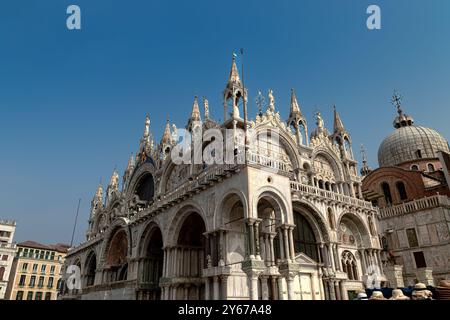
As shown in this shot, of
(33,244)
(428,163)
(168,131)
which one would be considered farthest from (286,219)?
(33,244)

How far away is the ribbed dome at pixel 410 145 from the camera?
44.8 m

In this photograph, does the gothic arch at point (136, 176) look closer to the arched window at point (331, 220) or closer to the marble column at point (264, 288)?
the arched window at point (331, 220)

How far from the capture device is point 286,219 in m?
19.0

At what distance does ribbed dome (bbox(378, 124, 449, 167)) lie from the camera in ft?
147

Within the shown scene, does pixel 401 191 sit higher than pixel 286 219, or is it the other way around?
pixel 401 191

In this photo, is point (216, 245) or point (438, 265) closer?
point (216, 245)

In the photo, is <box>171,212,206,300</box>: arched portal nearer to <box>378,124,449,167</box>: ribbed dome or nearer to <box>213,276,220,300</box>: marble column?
<box>213,276,220,300</box>: marble column

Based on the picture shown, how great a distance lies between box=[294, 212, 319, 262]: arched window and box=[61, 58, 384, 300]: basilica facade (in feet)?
0.25

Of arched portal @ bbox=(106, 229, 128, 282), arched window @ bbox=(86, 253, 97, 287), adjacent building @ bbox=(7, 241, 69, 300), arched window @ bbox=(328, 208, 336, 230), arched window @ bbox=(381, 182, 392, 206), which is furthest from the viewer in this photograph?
adjacent building @ bbox=(7, 241, 69, 300)

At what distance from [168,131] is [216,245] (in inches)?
741

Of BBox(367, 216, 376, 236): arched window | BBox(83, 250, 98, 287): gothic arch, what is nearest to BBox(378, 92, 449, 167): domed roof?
BBox(367, 216, 376, 236): arched window

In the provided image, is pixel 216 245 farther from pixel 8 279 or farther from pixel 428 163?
pixel 8 279

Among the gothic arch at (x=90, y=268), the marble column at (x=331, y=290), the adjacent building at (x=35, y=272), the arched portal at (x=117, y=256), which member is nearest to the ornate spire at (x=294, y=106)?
the marble column at (x=331, y=290)

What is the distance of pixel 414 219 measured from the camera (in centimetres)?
2877
